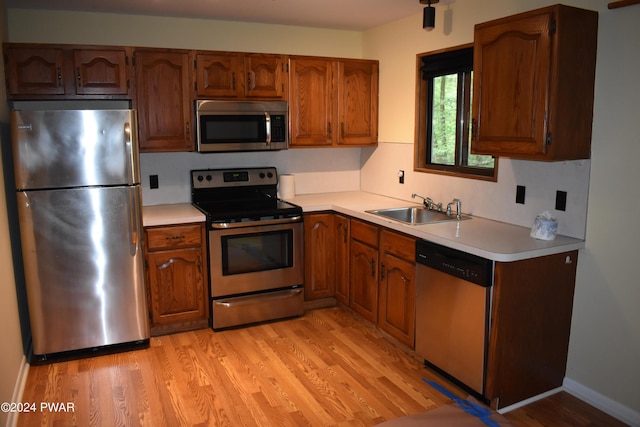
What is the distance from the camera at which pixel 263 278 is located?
12.9 ft

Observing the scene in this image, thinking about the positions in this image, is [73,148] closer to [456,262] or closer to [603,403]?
[456,262]

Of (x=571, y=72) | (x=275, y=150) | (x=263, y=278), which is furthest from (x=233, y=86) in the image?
(x=571, y=72)

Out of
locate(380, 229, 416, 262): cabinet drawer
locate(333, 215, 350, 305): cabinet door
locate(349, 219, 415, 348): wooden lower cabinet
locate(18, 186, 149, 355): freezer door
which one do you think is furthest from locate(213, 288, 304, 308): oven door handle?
locate(380, 229, 416, 262): cabinet drawer

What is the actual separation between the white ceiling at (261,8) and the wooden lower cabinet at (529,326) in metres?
2.00

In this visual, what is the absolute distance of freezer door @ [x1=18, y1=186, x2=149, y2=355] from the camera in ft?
10.4

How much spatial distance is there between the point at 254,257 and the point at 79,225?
124 centimetres

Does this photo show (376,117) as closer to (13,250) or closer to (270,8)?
(270,8)

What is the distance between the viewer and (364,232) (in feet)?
12.4

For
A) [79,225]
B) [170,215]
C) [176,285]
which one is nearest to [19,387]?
[79,225]

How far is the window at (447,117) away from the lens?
11.8 ft

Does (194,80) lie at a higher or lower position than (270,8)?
lower

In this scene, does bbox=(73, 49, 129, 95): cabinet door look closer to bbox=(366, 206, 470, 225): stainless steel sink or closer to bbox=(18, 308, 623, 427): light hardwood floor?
bbox=(18, 308, 623, 427): light hardwood floor

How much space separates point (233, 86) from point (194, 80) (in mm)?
302

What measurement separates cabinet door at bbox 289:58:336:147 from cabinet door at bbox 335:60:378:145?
0.10m
